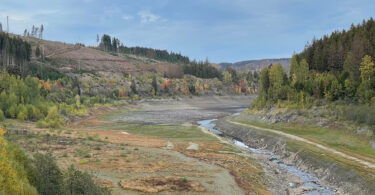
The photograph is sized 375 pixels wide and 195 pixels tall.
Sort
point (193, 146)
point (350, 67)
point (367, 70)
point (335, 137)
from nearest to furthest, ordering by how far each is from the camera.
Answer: point (335, 137) < point (193, 146) < point (367, 70) < point (350, 67)

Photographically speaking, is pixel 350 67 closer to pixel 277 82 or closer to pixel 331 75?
pixel 331 75

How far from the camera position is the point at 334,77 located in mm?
73375

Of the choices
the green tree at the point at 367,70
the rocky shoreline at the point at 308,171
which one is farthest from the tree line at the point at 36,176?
the green tree at the point at 367,70

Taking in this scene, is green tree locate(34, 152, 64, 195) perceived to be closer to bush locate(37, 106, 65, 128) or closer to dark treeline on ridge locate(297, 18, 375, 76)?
bush locate(37, 106, 65, 128)

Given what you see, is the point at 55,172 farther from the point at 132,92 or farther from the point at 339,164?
the point at 132,92

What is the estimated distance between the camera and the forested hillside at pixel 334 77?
2422 inches

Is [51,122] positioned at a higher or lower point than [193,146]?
higher

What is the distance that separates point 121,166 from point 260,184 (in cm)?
1672

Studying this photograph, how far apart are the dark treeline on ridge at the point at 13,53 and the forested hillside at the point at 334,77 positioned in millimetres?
128486

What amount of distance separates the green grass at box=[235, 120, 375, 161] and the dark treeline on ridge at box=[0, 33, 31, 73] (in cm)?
13800

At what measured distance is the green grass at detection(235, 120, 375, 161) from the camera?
42.5m

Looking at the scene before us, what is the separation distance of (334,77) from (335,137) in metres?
28.7

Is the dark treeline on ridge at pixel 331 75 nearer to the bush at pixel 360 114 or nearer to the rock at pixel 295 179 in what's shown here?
the bush at pixel 360 114

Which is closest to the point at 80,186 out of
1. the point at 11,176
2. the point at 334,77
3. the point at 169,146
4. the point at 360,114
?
the point at 11,176
